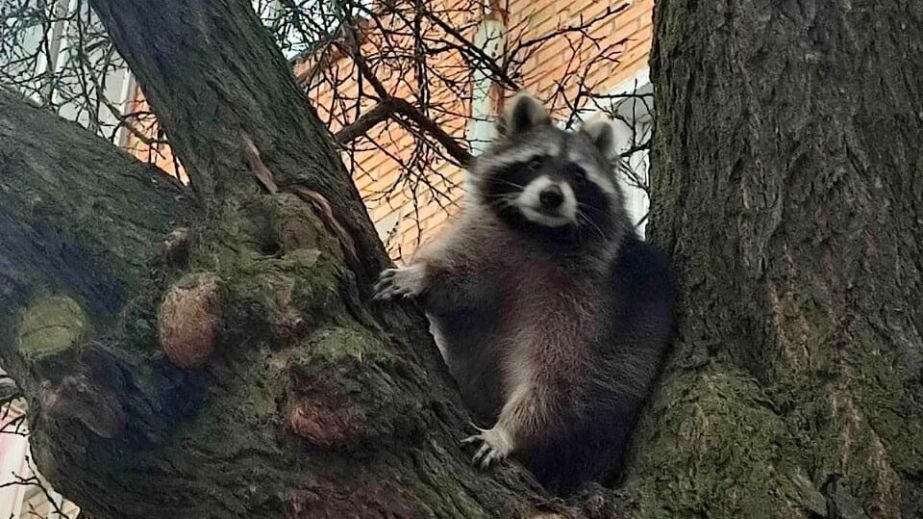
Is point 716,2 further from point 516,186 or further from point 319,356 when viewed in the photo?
point 319,356

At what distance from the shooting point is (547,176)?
3.79m

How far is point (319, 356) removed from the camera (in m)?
2.29

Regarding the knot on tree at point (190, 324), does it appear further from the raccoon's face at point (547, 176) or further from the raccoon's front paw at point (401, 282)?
the raccoon's face at point (547, 176)

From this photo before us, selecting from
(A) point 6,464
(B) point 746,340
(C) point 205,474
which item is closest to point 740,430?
(B) point 746,340

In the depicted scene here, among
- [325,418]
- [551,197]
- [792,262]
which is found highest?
[551,197]

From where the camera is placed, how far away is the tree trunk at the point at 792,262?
2.49 meters

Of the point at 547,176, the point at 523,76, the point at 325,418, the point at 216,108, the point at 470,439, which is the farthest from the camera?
the point at 523,76

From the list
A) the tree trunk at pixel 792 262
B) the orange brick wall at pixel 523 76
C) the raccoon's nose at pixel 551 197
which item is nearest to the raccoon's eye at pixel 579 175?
the raccoon's nose at pixel 551 197

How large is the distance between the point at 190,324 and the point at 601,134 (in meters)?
2.07

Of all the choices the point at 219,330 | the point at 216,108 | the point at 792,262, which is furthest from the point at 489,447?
the point at 216,108

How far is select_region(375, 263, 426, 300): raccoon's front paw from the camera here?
267 cm

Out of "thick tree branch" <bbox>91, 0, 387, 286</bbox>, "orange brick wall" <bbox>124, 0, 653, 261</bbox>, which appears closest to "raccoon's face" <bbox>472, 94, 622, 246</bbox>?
"thick tree branch" <bbox>91, 0, 387, 286</bbox>

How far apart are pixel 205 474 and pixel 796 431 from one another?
3.69ft

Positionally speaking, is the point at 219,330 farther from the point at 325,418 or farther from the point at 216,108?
the point at 216,108
